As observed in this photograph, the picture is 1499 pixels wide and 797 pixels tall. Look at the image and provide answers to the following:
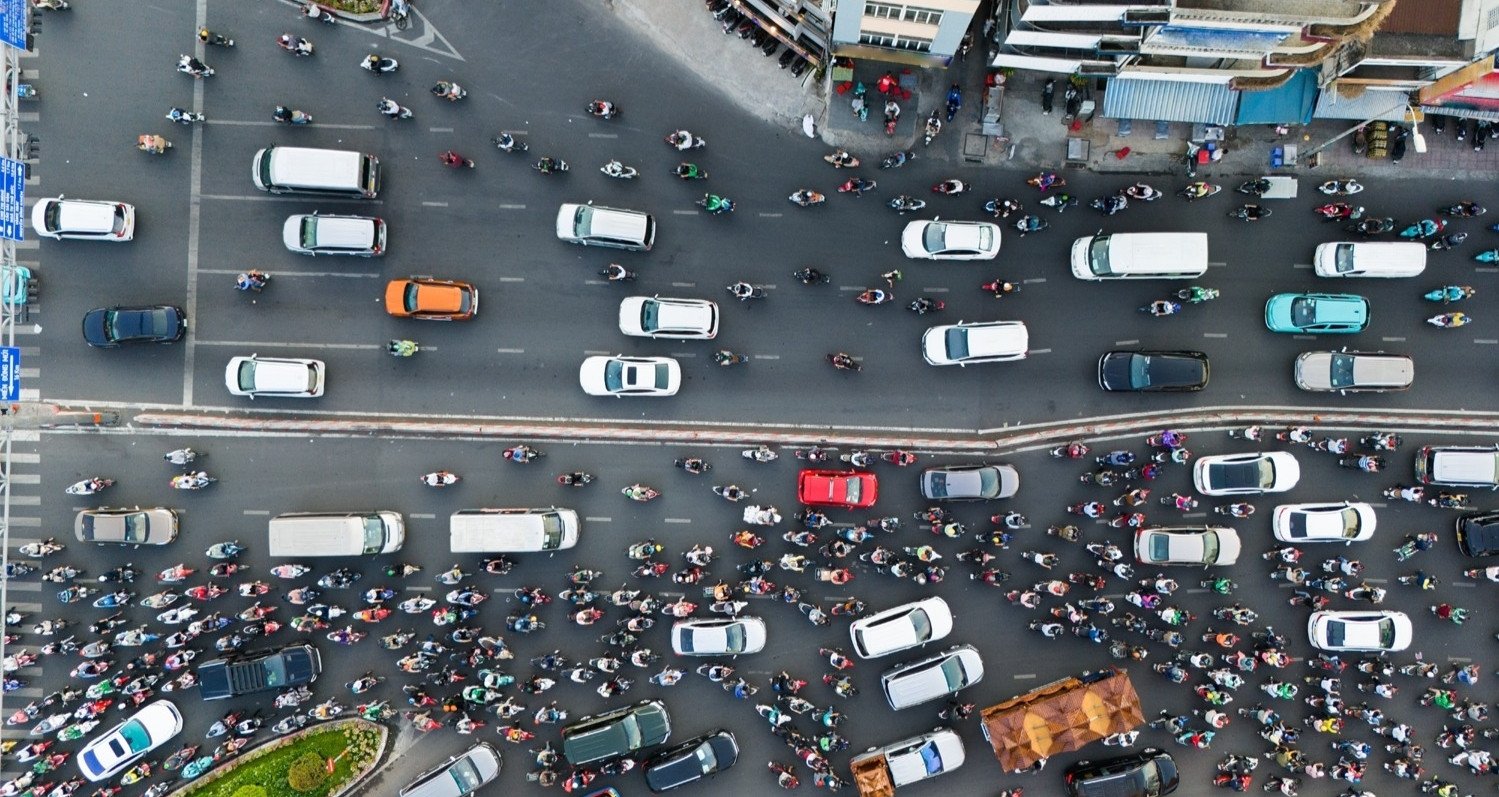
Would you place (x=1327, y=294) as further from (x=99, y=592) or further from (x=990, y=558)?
(x=99, y=592)

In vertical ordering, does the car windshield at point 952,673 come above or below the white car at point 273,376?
below

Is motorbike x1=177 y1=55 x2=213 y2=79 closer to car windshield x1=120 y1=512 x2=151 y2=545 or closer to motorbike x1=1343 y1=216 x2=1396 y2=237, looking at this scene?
car windshield x1=120 y1=512 x2=151 y2=545

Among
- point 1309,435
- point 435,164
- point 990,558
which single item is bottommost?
point 990,558

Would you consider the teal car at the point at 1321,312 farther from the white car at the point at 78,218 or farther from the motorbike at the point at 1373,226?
the white car at the point at 78,218

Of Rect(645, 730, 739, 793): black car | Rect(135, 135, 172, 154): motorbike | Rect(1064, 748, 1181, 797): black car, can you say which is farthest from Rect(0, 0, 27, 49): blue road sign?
Rect(1064, 748, 1181, 797): black car

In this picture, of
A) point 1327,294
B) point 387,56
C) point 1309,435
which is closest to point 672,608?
point 387,56

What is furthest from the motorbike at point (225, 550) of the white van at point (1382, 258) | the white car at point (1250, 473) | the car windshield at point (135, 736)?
the white van at point (1382, 258)
